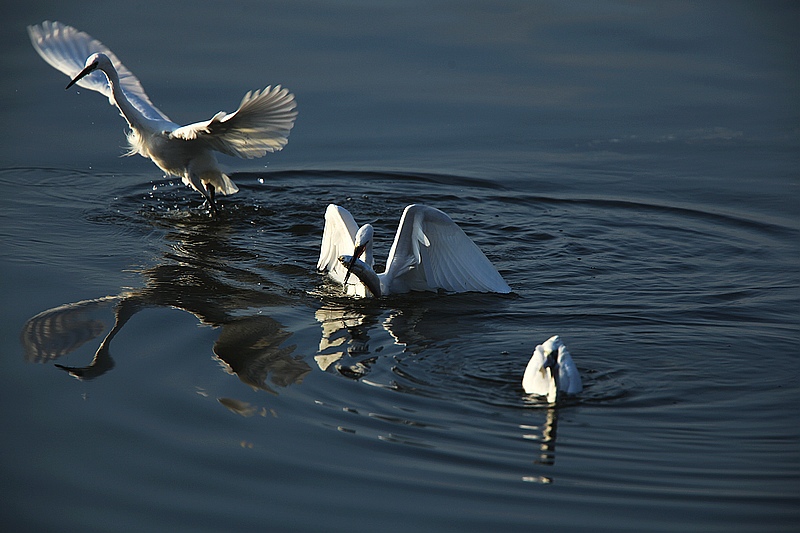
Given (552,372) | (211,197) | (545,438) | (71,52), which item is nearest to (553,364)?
(552,372)

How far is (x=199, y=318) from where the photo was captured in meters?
7.05

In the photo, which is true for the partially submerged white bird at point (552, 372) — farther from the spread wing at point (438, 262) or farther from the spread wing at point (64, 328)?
the spread wing at point (64, 328)

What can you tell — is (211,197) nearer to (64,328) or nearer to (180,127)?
(180,127)

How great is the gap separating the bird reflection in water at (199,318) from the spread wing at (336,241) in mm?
621

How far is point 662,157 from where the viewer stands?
10695 mm

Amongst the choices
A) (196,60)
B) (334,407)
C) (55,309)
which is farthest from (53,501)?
(196,60)

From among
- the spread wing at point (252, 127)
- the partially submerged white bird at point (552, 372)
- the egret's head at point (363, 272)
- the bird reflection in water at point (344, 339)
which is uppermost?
the spread wing at point (252, 127)

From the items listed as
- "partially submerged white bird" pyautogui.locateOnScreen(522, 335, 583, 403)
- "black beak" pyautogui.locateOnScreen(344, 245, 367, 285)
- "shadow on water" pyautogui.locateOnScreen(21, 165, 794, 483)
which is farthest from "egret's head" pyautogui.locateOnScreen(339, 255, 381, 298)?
"partially submerged white bird" pyautogui.locateOnScreen(522, 335, 583, 403)

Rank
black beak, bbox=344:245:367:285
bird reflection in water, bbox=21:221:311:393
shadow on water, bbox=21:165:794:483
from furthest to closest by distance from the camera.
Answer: black beak, bbox=344:245:367:285 < bird reflection in water, bbox=21:221:311:393 < shadow on water, bbox=21:165:794:483

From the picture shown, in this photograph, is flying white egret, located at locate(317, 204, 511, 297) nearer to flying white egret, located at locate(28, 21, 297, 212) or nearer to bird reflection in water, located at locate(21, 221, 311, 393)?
bird reflection in water, located at locate(21, 221, 311, 393)

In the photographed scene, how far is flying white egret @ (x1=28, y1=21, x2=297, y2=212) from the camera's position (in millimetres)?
8523

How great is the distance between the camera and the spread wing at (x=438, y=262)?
7695 mm

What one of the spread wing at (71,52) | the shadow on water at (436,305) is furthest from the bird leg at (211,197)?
the spread wing at (71,52)

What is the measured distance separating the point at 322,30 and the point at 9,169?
5000 millimetres
